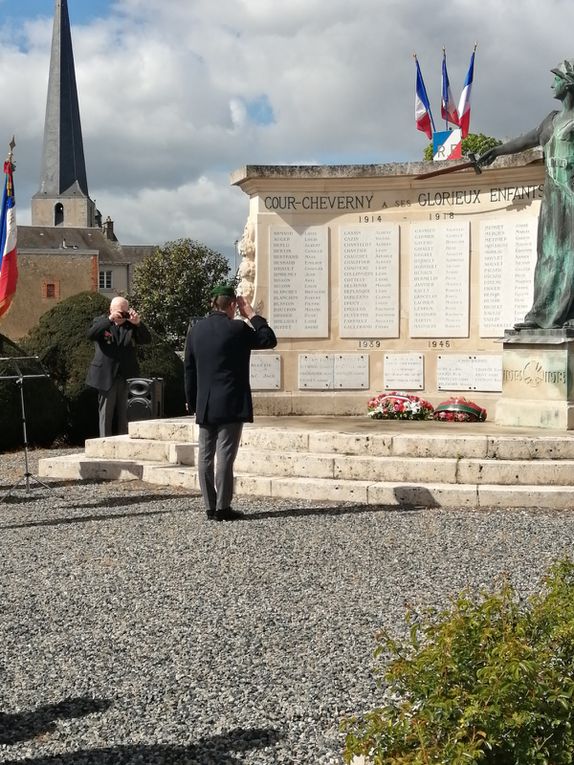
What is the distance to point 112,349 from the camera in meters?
9.91

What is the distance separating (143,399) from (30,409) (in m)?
1.64

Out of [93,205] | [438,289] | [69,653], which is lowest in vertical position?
[69,653]

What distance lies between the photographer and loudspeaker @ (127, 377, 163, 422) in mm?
12367

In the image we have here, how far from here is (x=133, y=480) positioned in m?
9.45

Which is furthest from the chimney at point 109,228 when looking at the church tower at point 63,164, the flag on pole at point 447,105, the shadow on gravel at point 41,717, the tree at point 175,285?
the shadow on gravel at point 41,717

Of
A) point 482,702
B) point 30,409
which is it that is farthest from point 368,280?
point 482,702

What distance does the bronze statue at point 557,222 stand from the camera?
9.84m

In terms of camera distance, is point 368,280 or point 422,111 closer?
point 368,280

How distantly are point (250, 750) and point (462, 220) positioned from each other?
31.1 feet

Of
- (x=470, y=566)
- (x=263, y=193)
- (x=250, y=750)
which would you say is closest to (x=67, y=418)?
(x=263, y=193)

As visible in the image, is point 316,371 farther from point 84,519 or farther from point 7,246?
point 84,519

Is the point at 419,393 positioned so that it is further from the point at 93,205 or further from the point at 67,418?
the point at 93,205

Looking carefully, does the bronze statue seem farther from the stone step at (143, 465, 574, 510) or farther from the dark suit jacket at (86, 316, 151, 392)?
the dark suit jacket at (86, 316, 151, 392)

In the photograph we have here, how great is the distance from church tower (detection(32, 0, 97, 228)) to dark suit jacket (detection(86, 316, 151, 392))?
9145cm
